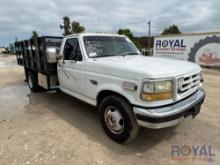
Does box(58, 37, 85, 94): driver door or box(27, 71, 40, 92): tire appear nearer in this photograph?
box(58, 37, 85, 94): driver door

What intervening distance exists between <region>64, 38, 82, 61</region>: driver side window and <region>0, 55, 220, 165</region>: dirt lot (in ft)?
4.93

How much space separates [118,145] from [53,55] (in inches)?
99.9

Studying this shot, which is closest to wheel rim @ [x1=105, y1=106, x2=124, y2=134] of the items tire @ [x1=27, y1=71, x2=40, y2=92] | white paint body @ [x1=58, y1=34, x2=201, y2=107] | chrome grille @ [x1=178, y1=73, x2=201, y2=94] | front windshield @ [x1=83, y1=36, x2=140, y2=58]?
white paint body @ [x1=58, y1=34, x2=201, y2=107]

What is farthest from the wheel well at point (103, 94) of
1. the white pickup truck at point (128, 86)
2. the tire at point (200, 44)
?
the tire at point (200, 44)

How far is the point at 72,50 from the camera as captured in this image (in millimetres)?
4734

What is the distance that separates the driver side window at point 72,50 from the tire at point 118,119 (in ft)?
4.44

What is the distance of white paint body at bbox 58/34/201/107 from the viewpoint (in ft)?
9.80

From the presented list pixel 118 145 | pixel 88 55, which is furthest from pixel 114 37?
pixel 118 145

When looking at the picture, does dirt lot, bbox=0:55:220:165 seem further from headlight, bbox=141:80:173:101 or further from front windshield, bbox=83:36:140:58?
front windshield, bbox=83:36:140:58

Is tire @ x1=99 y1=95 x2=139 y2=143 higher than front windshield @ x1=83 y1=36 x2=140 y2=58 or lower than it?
lower

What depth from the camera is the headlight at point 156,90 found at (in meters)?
2.89

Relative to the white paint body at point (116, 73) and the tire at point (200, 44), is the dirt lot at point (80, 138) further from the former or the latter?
the tire at point (200, 44)

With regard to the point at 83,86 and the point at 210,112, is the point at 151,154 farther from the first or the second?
the point at 210,112

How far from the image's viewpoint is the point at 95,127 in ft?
14.2
